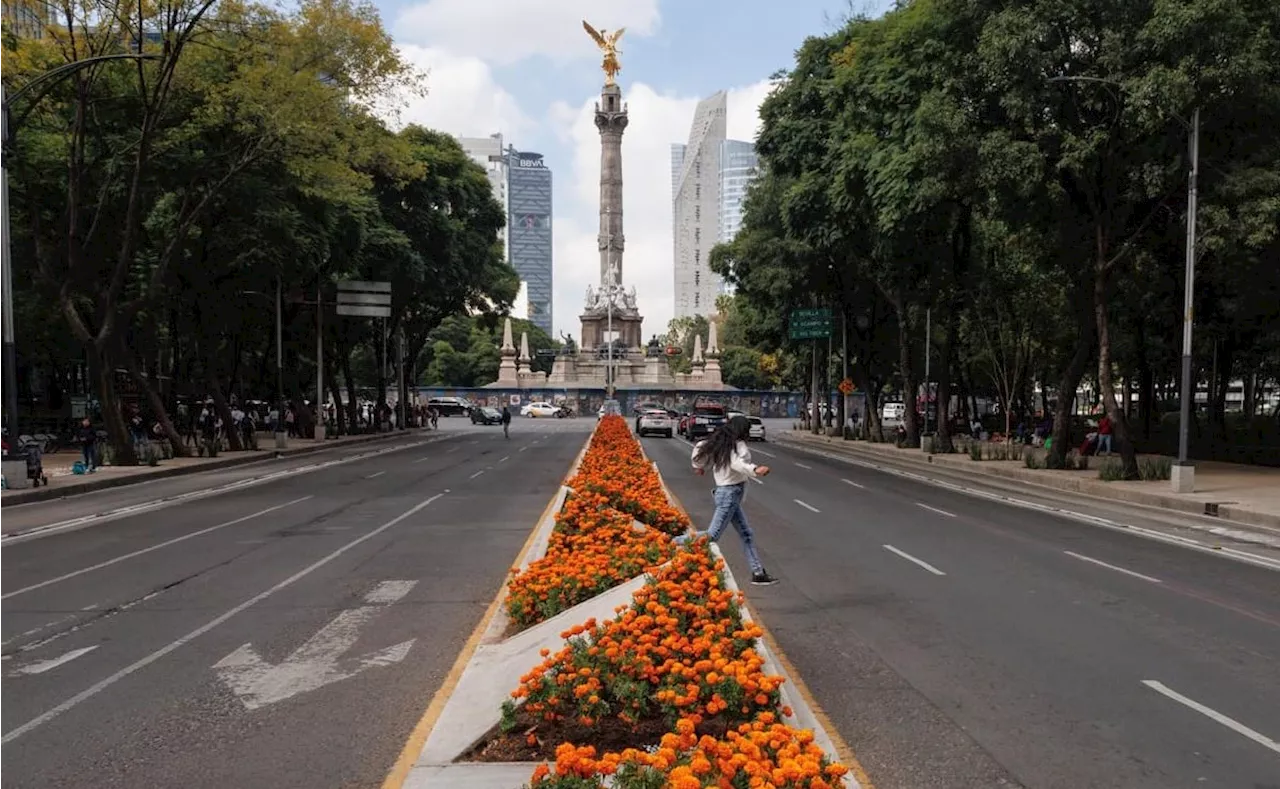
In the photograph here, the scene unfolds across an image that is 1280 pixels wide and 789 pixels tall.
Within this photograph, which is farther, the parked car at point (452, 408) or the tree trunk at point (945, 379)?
the parked car at point (452, 408)

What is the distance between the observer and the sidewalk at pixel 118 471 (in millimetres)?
20672

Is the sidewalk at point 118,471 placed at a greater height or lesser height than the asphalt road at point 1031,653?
lesser

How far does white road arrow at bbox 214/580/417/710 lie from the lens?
670cm

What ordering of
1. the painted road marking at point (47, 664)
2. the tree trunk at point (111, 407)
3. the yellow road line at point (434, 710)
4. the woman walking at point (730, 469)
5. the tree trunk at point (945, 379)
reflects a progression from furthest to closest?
the tree trunk at point (945, 379), the tree trunk at point (111, 407), the woman walking at point (730, 469), the painted road marking at point (47, 664), the yellow road line at point (434, 710)

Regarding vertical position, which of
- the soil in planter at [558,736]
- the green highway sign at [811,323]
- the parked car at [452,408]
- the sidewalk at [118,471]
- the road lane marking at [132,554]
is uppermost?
the green highway sign at [811,323]

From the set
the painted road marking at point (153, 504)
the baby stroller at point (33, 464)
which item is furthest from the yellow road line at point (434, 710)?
the baby stroller at point (33, 464)

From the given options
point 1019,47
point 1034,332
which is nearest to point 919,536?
point 1019,47

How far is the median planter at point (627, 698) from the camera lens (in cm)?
391

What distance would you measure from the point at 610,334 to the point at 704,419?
5110 cm

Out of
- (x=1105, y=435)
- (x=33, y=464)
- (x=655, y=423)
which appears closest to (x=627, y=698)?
(x=33, y=464)

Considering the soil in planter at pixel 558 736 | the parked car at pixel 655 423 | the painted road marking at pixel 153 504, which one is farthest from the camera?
the parked car at pixel 655 423

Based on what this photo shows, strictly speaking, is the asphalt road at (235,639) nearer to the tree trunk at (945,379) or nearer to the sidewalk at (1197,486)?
the sidewalk at (1197,486)

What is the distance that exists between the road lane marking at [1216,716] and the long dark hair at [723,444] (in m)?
4.48

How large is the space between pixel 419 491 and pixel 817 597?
43.4ft
